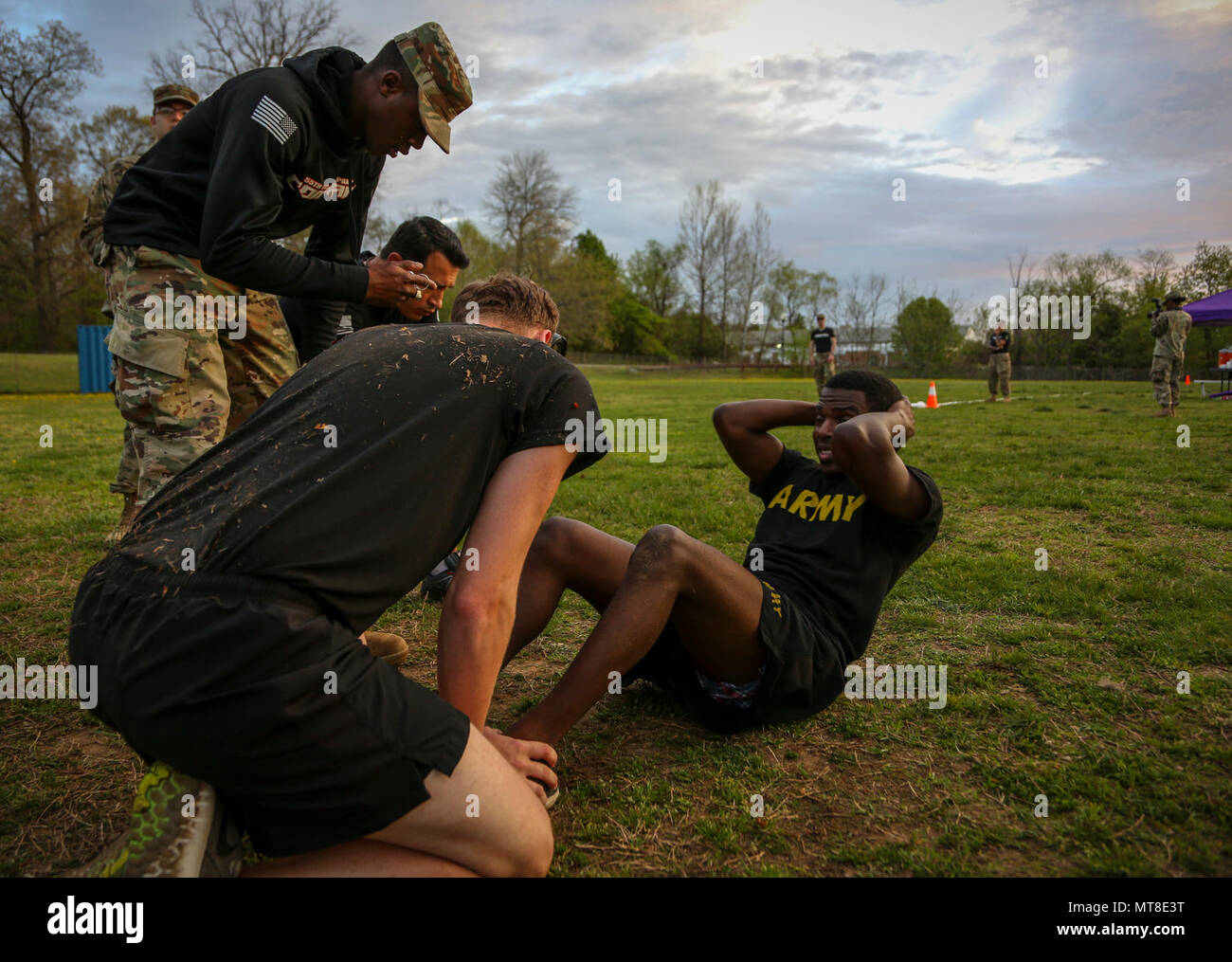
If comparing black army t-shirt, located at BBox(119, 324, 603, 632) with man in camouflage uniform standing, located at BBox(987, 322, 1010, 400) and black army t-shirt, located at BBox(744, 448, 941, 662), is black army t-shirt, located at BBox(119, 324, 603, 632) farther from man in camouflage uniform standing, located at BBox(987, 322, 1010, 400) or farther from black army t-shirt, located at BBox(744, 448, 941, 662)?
man in camouflage uniform standing, located at BBox(987, 322, 1010, 400)

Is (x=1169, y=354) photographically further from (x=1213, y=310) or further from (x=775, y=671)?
(x=775, y=671)

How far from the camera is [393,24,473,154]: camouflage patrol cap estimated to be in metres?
2.87

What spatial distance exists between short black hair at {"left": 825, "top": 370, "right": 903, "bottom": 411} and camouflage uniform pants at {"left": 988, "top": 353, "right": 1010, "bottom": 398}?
15.9 metres

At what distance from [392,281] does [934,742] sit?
8.58ft

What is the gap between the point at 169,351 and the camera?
10.8 ft

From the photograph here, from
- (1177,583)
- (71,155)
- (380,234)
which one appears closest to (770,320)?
(380,234)

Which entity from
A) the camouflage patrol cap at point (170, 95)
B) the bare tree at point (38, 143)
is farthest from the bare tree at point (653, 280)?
the camouflage patrol cap at point (170, 95)

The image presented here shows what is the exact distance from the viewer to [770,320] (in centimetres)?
6562

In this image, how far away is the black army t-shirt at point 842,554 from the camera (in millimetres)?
2494

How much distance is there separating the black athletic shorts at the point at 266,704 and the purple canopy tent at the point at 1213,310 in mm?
25606

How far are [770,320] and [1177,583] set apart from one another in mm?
64308

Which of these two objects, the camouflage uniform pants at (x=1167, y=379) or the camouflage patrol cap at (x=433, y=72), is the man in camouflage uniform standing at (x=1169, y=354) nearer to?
the camouflage uniform pants at (x=1167, y=379)
